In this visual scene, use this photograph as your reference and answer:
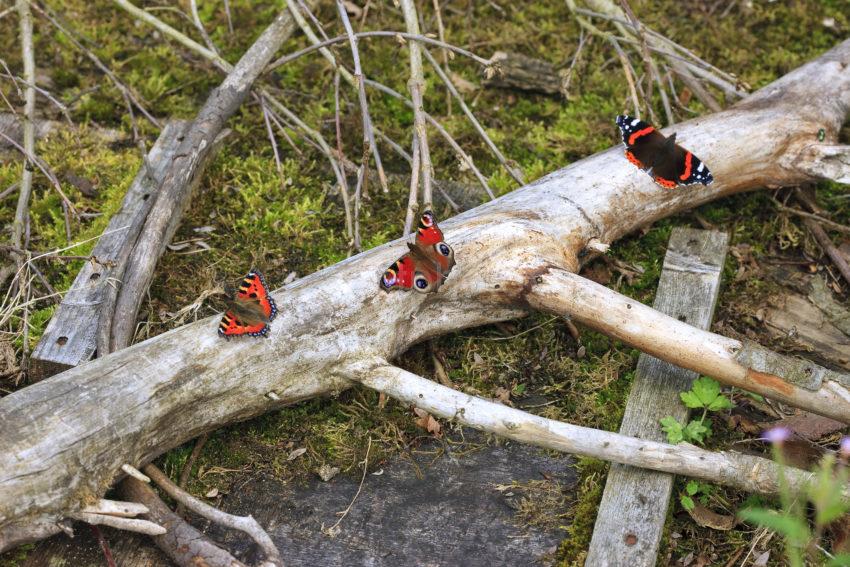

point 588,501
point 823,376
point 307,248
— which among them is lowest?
point 588,501

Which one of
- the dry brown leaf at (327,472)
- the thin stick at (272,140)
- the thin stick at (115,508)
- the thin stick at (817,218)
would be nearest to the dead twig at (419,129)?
the thin stick at (272,140)

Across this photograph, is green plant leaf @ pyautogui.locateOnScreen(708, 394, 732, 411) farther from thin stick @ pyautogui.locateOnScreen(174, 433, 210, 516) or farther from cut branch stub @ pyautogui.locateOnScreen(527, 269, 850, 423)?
thin stick @ pyautogui.locateOnScreen(174, 433, 210, 516)

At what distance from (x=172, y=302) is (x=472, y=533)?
2.17 metres

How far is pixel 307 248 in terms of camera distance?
15.6 feet

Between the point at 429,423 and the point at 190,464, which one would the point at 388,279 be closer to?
the point at 429,423

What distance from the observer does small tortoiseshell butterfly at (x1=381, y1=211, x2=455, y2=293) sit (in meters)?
3.57

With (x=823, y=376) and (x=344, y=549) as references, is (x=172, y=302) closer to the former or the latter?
(x=344, y=549)

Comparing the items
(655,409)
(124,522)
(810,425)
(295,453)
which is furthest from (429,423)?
(810,425)

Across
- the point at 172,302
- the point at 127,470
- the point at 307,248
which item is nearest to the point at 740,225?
the point at 307,248

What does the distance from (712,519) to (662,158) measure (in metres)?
1.98

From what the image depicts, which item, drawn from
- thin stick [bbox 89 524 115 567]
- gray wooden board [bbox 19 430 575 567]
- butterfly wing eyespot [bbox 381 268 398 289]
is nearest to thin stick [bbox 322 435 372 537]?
gray wooden board [bbox 19 430 575 567]

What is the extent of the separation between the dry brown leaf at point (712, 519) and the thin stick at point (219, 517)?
1.83 meters

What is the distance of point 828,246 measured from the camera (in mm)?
4711

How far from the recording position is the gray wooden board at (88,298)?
385cm
